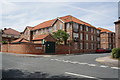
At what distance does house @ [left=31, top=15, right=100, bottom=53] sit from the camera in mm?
33987

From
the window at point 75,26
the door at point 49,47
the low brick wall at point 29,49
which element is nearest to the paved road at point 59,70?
the low brick wall at point 29,49

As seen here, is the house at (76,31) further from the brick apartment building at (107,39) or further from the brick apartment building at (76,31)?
the brick apartment building at (107,39)

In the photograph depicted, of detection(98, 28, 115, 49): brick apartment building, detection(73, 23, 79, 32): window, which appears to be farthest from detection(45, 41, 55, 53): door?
detection(98, 28, 115, 49): brick apartment building

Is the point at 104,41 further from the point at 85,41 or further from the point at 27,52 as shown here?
the point at 27,52

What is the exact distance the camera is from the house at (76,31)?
34.0 meters

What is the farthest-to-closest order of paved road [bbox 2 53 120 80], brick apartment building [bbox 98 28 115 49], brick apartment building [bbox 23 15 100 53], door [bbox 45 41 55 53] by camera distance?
brick apartment building [bbox 98 28 115 49], brick apartment building [bbox 23 15 100 53], door [bbox 45 41 55 53], paved road [bbox 2 53 120 80]

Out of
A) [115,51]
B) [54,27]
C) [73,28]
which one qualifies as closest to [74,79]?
[115,51]

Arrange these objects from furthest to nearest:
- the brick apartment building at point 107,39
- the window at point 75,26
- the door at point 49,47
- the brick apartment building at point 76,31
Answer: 1. the brick apartment building at point 107,39
2. the window at point 75,26
3. the brick apartment building at point 76,31
4. the door at point 49,47

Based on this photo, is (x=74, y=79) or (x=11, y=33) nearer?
(x=74, y=79)

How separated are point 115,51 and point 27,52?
16.3 m

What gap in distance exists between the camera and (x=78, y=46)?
35438 mm

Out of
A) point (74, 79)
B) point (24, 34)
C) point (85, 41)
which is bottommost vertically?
point (74, 79)

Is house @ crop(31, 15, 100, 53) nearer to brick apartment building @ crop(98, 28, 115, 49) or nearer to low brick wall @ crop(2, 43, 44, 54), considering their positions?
low brick wall @ crop(2, 43, 44, 54)

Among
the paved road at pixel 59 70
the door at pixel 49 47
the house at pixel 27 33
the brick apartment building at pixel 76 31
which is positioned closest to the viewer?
the paved road at pixel 59 70
